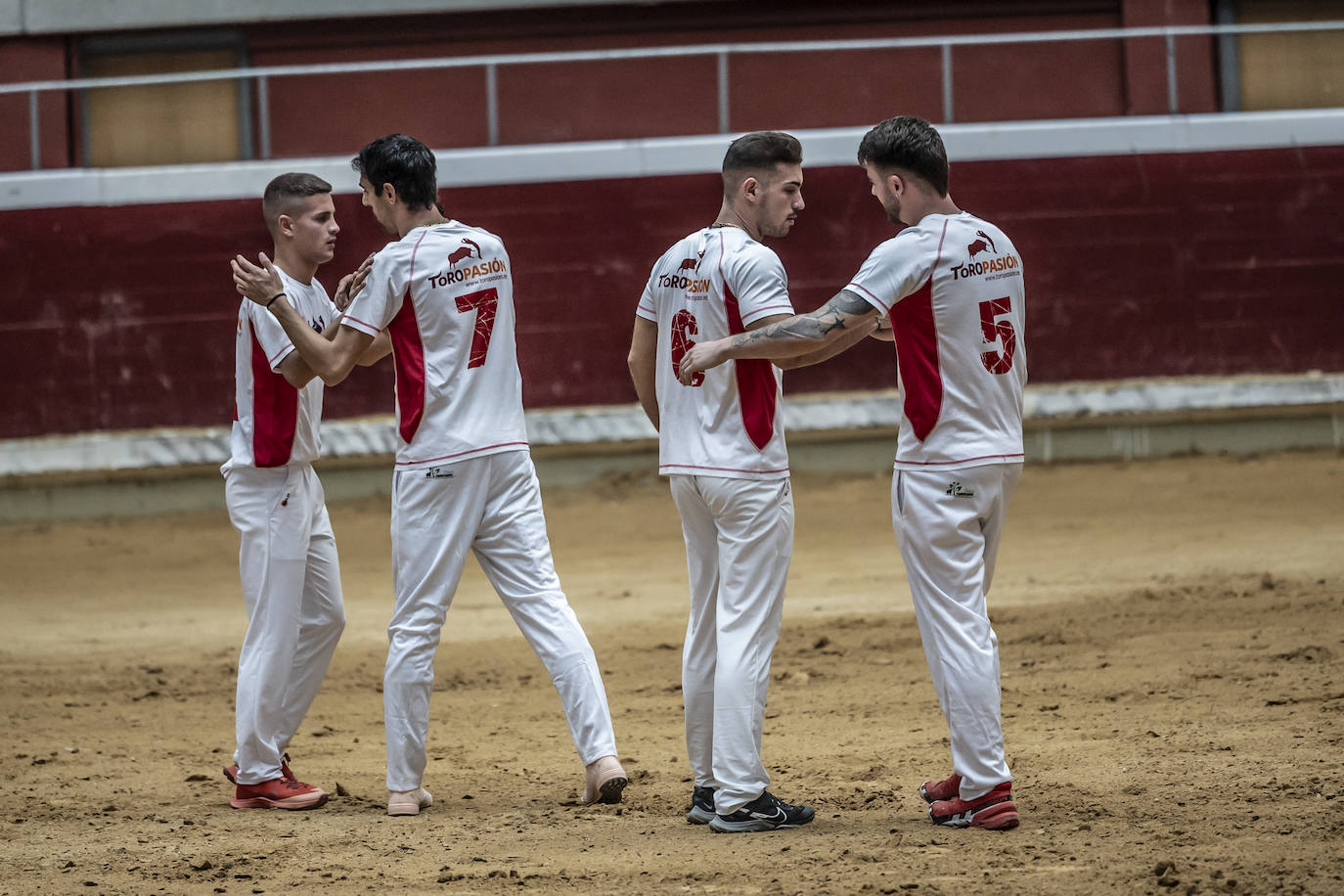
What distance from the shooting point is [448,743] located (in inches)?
257

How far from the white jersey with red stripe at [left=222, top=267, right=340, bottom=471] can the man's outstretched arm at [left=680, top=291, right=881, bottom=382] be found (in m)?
1.63

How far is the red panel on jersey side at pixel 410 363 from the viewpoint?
5176 mm

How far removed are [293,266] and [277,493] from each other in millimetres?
856

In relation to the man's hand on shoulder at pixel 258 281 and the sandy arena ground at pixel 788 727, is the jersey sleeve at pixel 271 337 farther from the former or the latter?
the sandy arena ground at pixel 788 727

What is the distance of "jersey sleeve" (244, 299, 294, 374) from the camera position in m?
5.33

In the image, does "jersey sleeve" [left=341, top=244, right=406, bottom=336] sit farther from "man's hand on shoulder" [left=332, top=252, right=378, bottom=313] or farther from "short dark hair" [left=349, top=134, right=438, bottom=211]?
"short dark hair" [left=349, top=134, right=438, bottom=211]

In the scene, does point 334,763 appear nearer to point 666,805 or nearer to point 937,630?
point 666,805

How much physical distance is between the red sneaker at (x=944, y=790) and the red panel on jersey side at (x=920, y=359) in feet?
3.70

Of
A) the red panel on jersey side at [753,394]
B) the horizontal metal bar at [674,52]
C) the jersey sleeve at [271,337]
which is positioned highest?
the horizontal metal bar at [674,52]

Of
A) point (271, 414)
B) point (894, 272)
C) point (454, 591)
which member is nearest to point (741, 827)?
point (454, 591)

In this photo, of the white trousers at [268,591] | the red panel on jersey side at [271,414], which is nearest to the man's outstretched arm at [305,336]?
the red panel on jersey side at [271,414]

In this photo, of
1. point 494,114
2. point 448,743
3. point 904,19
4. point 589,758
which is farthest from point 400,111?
point 589,758

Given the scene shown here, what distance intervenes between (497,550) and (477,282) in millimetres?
935

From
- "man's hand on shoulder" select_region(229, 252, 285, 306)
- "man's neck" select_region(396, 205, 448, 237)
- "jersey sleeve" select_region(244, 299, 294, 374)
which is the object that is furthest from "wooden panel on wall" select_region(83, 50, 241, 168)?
"man's neck" select_region(396, 205, 448, 237)
